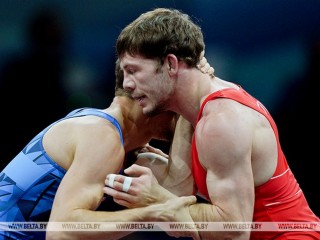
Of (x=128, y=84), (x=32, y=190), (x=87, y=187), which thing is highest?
(x=128, y=84)

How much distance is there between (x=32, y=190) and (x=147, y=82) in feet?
1.95

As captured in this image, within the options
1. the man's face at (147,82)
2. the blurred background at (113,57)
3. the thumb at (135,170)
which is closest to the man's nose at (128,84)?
the man's face at (147,82)

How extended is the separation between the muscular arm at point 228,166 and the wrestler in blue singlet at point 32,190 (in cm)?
40

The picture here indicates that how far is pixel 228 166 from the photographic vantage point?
178cm

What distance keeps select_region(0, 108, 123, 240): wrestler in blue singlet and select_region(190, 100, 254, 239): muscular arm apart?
1.32 feet

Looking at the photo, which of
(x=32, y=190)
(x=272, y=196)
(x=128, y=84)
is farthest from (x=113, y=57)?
(x=272, y=196)

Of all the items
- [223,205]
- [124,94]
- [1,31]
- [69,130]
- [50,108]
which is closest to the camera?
[223,205]

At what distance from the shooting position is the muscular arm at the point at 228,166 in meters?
1.77

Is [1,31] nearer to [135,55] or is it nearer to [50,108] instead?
[50,108]

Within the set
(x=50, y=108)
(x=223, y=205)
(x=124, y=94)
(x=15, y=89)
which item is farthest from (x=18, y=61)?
(x=223, y=205)

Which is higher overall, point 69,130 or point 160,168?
point 69,130

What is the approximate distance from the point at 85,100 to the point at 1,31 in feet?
2.69

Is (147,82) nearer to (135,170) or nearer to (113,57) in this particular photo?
(135,170)

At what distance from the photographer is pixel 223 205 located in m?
1.80
